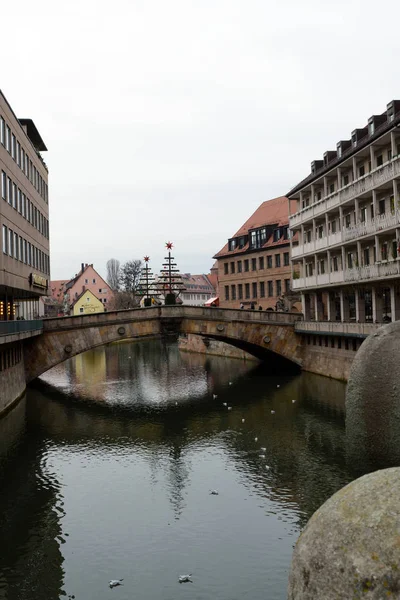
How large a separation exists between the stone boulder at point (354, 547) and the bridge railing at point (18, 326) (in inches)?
1034

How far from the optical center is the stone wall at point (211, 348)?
7012 centimetres

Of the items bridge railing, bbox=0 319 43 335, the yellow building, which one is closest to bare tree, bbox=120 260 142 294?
the yellow building

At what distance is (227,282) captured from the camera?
3354 inches

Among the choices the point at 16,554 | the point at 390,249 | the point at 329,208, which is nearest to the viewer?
the point at 16,554

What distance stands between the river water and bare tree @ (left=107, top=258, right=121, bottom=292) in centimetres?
11479

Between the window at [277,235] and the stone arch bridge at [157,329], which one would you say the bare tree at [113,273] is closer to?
the window at [277,235]

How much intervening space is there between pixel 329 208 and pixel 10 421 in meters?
29.8

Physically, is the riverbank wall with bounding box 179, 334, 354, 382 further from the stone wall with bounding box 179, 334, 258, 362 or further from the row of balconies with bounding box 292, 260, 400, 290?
the stone wall with bounding box 179, 334, 258, 362

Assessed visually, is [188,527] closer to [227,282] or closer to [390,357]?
[390,357]

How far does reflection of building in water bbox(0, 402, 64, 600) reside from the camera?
1366cm

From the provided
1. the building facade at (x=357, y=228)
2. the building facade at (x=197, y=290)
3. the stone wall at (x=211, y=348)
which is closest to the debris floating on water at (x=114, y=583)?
the building facade at (x=357, y=228)

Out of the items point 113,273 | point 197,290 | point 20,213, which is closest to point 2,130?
point 20,213

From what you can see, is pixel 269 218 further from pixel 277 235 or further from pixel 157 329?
pixel 157 329

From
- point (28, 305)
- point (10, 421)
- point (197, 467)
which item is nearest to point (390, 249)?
point (197, 467)
